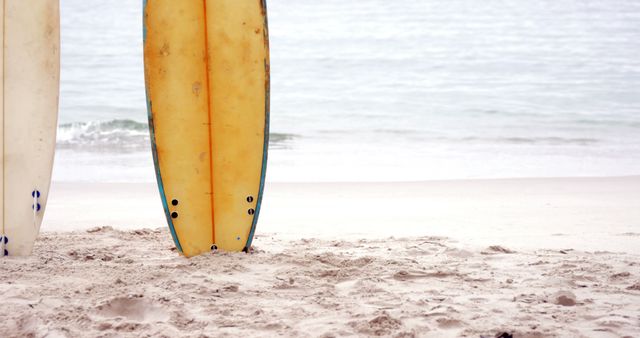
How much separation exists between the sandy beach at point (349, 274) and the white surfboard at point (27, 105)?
269 millimetres

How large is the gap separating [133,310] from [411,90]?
10804 millimetres

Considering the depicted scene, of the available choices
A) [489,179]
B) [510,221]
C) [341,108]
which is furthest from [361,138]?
[510,221]

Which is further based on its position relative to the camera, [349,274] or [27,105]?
[27,105]

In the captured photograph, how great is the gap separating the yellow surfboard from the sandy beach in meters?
0.19

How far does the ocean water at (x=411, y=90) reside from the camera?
292 inches

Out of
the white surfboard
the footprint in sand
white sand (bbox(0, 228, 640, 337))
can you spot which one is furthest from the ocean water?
the footprint in sand

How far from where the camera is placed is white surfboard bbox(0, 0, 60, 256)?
347cm

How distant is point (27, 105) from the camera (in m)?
3.50

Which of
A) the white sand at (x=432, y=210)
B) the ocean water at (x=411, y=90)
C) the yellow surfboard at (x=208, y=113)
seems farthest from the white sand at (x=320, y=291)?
the ocean water at (x=411, y=90)

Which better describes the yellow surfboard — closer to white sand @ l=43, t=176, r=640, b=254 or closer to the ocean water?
white sand @ l=43, t=176, r=640, b=254

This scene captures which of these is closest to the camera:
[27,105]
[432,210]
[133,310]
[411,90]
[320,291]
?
[133,310]

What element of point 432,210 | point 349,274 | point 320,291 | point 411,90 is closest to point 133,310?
point 320,291

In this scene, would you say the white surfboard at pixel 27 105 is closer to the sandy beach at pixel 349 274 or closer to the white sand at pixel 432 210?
the sandy beach at pixel 349 274

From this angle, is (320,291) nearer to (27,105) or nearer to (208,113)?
(208,113)
